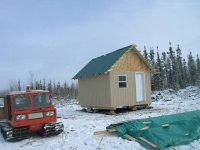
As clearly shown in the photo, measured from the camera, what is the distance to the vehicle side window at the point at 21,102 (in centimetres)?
1205

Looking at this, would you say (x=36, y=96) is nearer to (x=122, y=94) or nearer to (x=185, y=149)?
(x=185, y=149)

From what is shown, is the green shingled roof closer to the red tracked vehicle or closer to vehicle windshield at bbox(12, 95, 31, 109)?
the red tracked vehicle

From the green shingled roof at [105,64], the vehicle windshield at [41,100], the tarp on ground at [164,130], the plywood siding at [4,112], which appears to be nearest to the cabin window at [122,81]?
the green shingled roof at [105,64]

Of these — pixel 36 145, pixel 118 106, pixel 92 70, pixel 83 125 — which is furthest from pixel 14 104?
pixel 92 70

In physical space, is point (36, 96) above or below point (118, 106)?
above

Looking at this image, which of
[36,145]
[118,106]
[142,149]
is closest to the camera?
[142,149]

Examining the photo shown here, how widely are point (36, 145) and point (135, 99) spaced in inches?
474

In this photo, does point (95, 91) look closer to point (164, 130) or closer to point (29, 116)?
point (29, 116)

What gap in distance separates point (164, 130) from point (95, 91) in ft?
37.7

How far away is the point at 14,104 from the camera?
1200cm

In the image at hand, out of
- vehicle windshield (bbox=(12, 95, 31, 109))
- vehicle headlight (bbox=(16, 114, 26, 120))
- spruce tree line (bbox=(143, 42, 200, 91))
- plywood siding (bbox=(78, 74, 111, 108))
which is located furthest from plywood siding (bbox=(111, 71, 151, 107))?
spruce tree line (bbox=(143, 42, 200, 91))

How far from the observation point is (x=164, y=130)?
11094mm

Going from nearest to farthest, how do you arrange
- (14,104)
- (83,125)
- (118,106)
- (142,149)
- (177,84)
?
1. (142,149)
2. (14,104)
3. (83,125)
4. (118,106)
5. (177,84)

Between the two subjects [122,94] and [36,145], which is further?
[122,94]
